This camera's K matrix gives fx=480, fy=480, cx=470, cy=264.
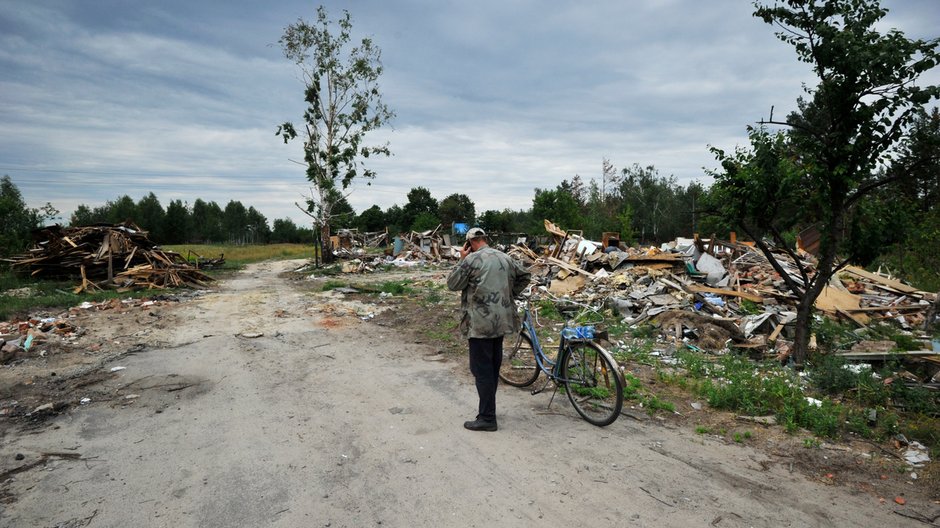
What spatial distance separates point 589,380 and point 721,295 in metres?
7.89

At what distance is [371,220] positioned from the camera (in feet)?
259

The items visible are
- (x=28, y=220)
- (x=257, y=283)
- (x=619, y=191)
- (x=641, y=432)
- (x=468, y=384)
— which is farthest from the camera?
(x=619, y=191)

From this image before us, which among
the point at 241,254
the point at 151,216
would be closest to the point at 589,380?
the point at 241,254

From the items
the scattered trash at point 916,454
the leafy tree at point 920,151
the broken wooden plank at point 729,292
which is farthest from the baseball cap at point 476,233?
the broken wooden plank at point 729,292

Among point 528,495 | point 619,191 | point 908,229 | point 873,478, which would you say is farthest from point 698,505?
point 619,191

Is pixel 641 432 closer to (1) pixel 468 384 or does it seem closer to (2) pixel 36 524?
(1) pixel 468 384

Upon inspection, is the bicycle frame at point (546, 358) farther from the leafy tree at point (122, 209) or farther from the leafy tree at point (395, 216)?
the leafy tree at point (122, 209)

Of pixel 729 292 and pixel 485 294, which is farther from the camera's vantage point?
pixel 729 292

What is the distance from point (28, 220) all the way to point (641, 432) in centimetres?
2948

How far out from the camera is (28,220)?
22.9 meters

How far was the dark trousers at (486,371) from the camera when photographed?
4312 mm

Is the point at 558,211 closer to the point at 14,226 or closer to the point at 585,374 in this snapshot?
the point at 14,226

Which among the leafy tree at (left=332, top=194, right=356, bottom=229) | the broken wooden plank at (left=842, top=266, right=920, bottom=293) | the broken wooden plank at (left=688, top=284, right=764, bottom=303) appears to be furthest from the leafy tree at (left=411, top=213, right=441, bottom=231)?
the broken wooden plank at (left=688, top=284, right=764, bottom=303)

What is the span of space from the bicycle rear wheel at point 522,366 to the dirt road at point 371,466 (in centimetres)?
19
